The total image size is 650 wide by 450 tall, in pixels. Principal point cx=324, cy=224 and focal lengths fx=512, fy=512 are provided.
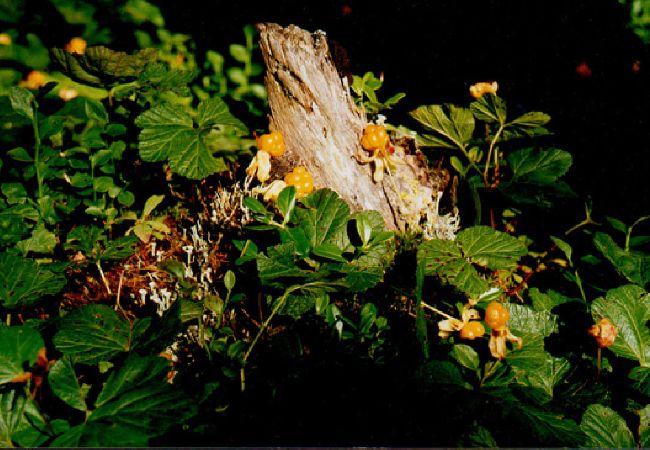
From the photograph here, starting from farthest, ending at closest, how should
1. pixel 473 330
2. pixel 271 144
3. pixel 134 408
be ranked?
pixel 271 144 → pixel 473 330 → pixel 134 408

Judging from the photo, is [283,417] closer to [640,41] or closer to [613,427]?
[613,427]

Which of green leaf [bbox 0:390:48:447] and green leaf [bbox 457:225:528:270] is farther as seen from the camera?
green leaf [bbox 457:225:528:270]

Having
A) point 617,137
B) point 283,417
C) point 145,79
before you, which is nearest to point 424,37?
point 617,137

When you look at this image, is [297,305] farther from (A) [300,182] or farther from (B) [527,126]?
(B) [527,126]

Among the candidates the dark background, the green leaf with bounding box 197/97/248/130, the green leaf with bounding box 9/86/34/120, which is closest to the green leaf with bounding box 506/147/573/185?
the dark background

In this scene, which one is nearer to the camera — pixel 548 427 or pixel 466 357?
pixel 548 427

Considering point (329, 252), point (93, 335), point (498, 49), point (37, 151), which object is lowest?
point (93, 335)

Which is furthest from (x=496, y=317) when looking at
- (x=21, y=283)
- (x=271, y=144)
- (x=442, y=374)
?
(x=21, y=283)

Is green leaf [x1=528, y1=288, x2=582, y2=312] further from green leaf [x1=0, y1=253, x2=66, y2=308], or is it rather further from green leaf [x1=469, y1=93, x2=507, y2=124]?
green leaf [x1=0, y1=253, x2=66, y2=308]
